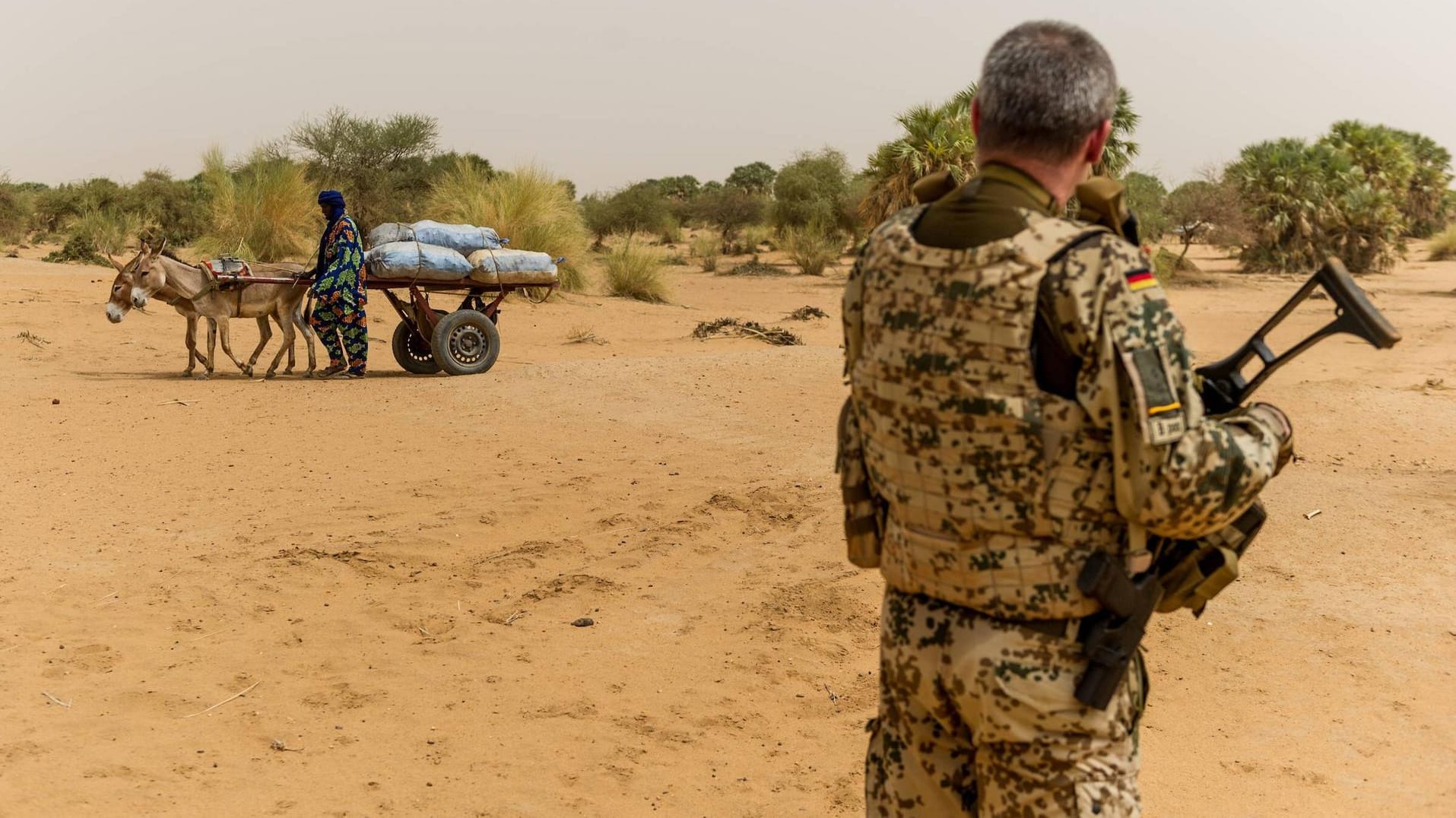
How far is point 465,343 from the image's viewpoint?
12547 mm

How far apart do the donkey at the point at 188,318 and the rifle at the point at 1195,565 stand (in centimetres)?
1080

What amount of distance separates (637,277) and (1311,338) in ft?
65.3

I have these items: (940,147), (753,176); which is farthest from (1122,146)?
(753,176)

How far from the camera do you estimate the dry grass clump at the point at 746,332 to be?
15820 millimetres

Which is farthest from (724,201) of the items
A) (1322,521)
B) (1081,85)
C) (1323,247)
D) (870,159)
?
(1081,85)

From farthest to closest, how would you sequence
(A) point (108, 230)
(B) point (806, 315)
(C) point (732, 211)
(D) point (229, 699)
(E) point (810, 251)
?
(C) point (732, 211), (E) point (810, 251), (A) point (108, 230), (B) point (806, 315), (D) point (229, 699)

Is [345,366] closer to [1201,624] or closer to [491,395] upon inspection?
[491,395]

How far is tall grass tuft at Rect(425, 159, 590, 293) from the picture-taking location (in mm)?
20516

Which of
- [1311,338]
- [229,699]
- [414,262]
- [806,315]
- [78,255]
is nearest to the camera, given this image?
[1311,338]

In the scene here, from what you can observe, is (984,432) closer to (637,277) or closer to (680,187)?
(637,277)

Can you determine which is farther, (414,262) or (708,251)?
(708,251)

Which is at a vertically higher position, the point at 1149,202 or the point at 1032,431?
the point at 1149,202

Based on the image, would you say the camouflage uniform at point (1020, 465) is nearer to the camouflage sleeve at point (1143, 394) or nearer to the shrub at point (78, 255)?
the camouflage sleeve at point (1143, 394)

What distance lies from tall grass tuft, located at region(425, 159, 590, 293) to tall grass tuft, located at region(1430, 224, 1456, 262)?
26748 millimetres
